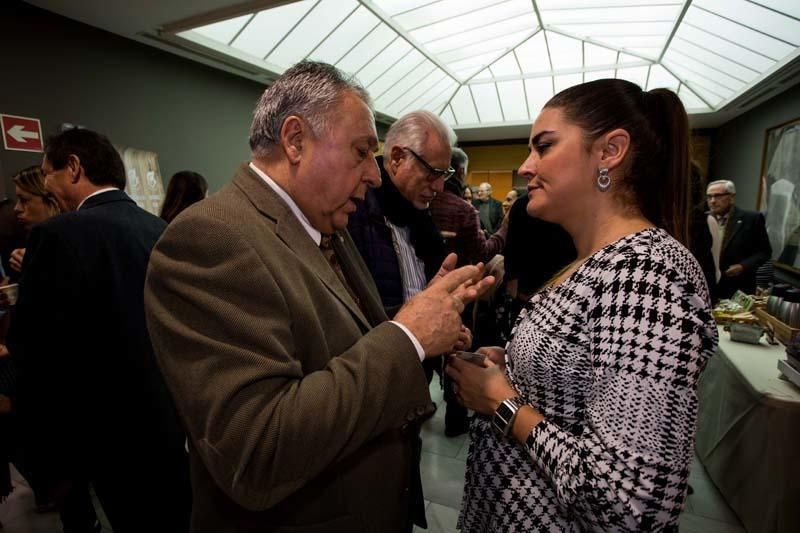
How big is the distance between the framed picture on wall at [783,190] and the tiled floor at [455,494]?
4396 mm

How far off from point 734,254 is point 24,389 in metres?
5.98

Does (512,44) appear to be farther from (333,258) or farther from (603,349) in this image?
(603,349)

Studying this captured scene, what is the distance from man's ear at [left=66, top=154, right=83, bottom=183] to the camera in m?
1.82

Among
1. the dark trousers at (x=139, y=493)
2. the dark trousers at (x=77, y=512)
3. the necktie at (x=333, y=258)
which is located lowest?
the dark trousers at (x=77, y=512)

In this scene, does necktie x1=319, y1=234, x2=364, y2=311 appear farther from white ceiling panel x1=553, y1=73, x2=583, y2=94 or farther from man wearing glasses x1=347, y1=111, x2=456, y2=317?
white ceiling panel x1=553, y1=73, x2=583, y2=94

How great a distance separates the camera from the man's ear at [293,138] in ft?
3.07

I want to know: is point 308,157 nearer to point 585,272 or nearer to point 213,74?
point 585,272

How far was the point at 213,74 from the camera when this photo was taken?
5.23 metres

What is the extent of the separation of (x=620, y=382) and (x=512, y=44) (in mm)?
9005

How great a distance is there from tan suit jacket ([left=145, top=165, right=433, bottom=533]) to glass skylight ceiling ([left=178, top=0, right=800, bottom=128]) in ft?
13.5

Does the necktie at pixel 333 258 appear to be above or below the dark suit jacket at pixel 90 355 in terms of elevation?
above

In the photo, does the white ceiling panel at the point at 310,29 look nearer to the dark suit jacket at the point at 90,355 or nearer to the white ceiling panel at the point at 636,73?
the dark suit jacket at the point at 90,355

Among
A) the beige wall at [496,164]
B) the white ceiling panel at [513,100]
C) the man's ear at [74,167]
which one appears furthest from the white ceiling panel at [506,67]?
the man's ear at [74,167]

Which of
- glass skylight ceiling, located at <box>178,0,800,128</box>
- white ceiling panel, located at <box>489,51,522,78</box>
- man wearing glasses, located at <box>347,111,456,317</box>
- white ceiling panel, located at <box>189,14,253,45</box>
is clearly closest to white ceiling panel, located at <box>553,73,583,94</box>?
glass skylight ceiling, located at <box>178,0,800,128</box>
